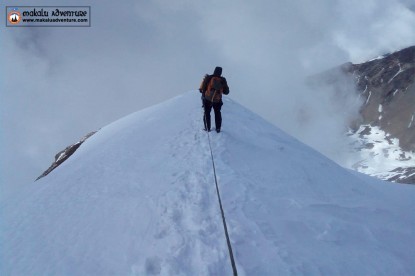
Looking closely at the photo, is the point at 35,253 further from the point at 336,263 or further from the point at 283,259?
the point at 336,263

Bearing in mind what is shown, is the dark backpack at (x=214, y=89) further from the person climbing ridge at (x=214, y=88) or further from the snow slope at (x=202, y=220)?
the snow slope at (x=202, y=220)

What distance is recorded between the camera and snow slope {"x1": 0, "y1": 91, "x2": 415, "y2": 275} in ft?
15.0

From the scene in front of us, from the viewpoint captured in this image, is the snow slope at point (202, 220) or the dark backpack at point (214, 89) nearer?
the snow slope at point (202, 220)

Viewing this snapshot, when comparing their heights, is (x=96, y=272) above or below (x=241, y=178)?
below

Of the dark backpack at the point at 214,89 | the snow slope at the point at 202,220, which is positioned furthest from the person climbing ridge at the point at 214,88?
the snow slope at the point at 202,220

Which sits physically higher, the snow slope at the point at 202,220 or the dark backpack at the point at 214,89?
the dark backpack at the point at 214,89

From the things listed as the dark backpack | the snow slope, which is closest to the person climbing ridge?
the dark backpack

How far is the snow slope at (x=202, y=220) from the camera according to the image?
457cm

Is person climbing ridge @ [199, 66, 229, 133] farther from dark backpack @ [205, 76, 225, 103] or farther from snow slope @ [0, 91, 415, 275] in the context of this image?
snow slope @ [0, 91, 415, 275]

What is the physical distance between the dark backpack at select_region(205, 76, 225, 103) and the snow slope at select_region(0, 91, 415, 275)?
2.09 meters

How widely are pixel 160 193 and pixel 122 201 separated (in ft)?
2.62

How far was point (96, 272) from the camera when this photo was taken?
173 inches

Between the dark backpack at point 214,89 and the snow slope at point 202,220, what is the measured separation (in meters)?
2.09

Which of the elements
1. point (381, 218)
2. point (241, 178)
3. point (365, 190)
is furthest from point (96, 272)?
point (365, 190)
